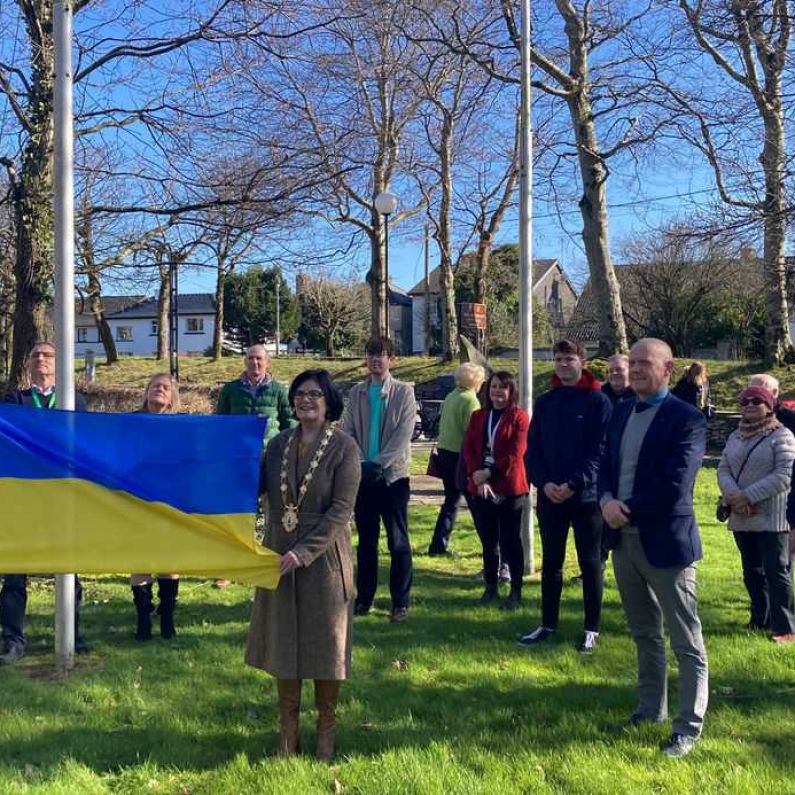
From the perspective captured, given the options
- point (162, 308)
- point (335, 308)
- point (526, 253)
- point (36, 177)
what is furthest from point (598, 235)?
point (335, 308)

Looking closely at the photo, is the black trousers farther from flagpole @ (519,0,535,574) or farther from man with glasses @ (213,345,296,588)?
man with glasses @ (213,345,296,588)

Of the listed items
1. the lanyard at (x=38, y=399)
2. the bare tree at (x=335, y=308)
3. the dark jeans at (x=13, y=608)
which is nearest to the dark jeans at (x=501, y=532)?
the lanyard at (x=38, y=399)

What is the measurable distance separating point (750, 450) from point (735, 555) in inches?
138

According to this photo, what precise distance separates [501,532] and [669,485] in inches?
115

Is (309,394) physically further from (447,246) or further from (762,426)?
(447,246)

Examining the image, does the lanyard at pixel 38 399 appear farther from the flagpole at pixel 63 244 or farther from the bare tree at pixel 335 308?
the bare tree at pixel 335 308

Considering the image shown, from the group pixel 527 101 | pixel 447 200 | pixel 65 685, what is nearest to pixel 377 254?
pixel 447 200

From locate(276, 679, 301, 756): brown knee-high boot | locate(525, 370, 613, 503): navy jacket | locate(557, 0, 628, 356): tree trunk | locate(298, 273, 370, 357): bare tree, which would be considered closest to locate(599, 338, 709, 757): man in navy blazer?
locate(525, 370, 613, 503): navy jacket

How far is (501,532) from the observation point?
705 centimetres

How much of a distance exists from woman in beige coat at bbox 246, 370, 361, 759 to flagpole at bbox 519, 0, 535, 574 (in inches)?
160

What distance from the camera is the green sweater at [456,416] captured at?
8.45 metres

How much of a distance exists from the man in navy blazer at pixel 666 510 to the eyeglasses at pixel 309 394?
1608mm

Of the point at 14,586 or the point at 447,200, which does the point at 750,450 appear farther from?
the point at 447,200

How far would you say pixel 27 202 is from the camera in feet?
28.8
